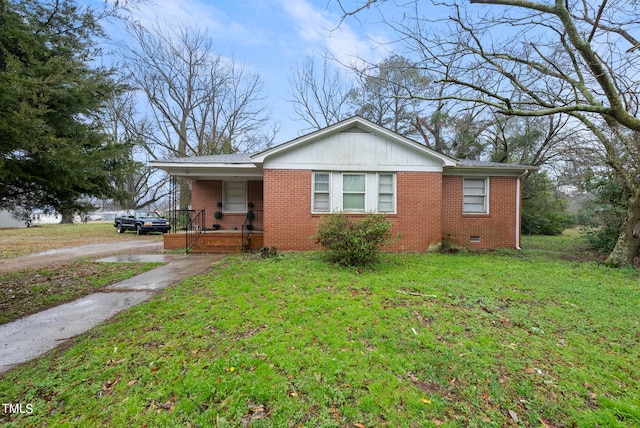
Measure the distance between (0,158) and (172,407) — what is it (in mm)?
3988

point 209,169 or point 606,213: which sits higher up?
point 209,169

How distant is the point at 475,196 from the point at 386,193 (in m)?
4.01

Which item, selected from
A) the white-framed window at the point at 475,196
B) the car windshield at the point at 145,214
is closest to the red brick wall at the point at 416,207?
the white-framed window at the point at 475,196

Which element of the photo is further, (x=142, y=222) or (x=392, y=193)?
(x=142, y=222)

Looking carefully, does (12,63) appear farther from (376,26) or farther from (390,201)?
(390,201)

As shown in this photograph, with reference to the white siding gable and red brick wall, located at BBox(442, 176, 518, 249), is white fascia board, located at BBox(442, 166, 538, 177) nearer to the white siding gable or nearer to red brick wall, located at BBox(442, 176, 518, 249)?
red brick wall, located at BBox(442, 176, 518, 249)

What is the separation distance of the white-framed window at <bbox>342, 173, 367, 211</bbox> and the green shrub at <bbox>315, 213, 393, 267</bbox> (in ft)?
7.40

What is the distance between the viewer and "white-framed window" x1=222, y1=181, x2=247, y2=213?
11859mm

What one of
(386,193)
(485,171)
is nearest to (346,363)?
(386,193)

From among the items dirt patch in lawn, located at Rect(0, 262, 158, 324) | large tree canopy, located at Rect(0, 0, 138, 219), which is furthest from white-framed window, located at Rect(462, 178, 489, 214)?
dirt patch in lawn, located at Rect(0, 262, 158, 324)

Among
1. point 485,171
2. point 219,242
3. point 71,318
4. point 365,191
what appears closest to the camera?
point 71,318

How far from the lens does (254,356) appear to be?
2947 mm

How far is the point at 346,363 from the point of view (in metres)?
2.86

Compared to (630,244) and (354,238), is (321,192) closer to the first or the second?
A: (354,238)
